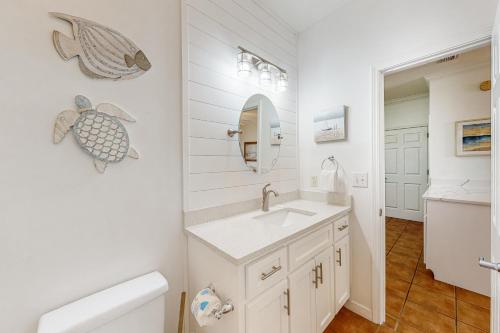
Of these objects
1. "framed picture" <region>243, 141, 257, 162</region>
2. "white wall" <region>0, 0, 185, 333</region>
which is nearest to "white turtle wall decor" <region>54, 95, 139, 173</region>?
"white wall" <region>0, 0, 185, 333</region>

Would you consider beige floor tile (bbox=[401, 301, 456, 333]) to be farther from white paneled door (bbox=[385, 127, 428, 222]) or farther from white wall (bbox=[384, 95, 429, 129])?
white wall (bbox=[384, 95, 429, 129])

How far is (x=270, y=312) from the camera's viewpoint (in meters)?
1.02

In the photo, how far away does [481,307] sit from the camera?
171cm

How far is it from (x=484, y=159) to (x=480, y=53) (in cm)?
126

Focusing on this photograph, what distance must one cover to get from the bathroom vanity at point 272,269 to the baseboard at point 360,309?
0.18m

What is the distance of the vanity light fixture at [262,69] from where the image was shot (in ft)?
4.96

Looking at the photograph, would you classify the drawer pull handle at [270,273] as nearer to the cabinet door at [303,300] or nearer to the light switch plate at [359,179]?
the cabinet door at [303,300]

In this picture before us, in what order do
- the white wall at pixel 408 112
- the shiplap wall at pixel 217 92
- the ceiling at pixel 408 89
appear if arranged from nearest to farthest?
the shiplap wall at pixel 217 92 → the ceiling at pixel 408 89 → the white wall at pixel 408 112

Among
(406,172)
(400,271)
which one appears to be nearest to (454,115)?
(406,172)

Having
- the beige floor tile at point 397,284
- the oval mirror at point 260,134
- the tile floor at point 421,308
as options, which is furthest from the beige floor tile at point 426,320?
the oval mirror at point 260,134

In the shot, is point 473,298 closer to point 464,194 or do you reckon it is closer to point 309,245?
point 464,194

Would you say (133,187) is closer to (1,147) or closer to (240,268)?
(1,147)

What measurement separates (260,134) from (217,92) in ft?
1.64

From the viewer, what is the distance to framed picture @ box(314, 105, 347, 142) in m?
1.74
